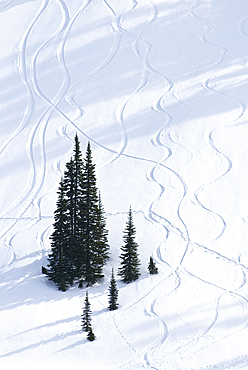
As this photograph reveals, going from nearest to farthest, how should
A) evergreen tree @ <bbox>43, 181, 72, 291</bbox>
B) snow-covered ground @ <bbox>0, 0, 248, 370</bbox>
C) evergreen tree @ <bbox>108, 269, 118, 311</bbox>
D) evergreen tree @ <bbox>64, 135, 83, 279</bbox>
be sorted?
1. snow-covered ground @ <bbox>0, 0, 248, 370</bbox>
2. evergreen tree @ <bbox>108, 269, 118, 311</bbox>
3. evergreen tree @ <bbox>43, 181, 72, 291</bbox>
4. evergreen tree @ <bbox>64, 135, 83, 279</bbox>

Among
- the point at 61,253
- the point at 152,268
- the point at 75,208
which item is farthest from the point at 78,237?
the point at 152,268

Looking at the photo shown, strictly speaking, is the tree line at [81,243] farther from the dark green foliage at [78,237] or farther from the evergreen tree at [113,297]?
the evergreen tree at [113,297]

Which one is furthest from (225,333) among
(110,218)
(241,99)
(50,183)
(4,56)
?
(4,56)

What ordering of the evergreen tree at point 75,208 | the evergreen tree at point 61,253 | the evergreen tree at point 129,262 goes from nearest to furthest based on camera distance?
the evergreen tree at point 61,253, the evergreen tree at point 129,262, the evergreen tree at point 75,208

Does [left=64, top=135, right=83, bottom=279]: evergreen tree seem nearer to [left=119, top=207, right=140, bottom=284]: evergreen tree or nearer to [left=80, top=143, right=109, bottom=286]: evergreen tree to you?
[left=80, top=143, right=109, bottom=286]: evergreen tree

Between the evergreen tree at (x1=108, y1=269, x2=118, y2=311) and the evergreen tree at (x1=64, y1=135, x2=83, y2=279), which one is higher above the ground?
the evergreen tree at (x1=64, y1=135, x2=83, y2=279)

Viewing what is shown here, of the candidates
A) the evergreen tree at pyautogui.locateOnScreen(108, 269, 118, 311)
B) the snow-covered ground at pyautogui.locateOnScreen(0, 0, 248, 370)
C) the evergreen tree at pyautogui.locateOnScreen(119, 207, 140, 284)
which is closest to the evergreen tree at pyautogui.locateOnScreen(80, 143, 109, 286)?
the snow-covered ground at pyautogui.locateOnScreen(0, 0, 248, 370)

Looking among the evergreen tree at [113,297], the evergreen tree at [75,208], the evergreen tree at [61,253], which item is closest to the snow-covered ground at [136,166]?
the evergreen tree at [113,297]

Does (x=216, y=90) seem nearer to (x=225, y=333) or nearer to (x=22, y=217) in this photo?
(x=22, y=217)
